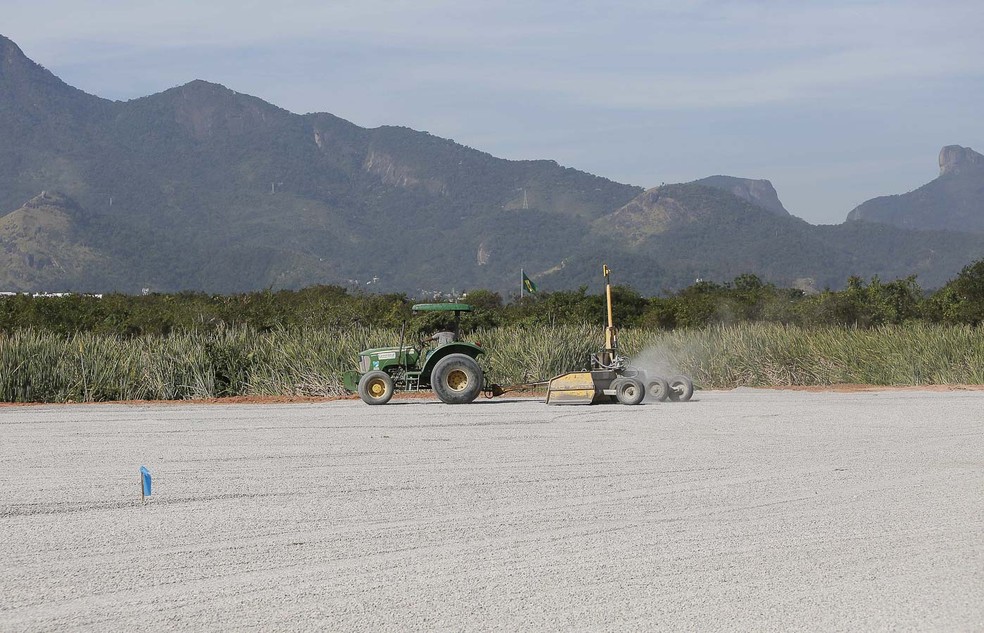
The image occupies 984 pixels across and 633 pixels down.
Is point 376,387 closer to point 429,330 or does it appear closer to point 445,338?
point 445,338

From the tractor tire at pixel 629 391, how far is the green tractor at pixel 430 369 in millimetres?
→ 2294

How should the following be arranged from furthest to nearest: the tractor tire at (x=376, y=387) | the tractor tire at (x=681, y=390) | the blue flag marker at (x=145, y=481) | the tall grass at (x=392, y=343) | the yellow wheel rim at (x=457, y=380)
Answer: the tall grass at (x=392, y=343), the tractor tire at (x=681, y=390), the tractor tire at (x=376, y=387), the yellow wheel rim at (x=457, y=380), the blue flag marker at (x=145, y=481)

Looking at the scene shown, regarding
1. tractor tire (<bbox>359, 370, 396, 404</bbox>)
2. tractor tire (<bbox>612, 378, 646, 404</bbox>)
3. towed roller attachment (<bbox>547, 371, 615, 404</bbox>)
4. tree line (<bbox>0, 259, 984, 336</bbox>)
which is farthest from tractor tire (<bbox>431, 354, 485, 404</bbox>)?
tree line (<bbox>0, 259, 984, 336</bbox>)

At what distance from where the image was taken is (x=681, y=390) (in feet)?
63.5

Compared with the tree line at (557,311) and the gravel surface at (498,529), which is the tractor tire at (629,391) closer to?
the gravel surface at (498,529)

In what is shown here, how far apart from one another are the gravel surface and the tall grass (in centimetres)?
770

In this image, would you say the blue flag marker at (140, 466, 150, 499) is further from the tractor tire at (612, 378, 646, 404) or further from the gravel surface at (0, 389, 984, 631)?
the tractor tire at (612, 378, 646, 404)

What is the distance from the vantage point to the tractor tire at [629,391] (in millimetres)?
18016

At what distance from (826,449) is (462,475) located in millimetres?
4377

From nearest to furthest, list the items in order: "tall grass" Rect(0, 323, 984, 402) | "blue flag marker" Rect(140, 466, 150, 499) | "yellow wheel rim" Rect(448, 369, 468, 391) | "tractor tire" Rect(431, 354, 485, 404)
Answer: "blue flag marker" Rect(140, 466, 150, 499)
"tractor tire" Rect(431, 354, 485, 404)
"yellow wheel rim" Rect(448, 369, 468, 391)
"tall grass" Rect(0, 323, 984, 402)

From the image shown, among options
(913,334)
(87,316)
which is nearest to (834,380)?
(913,334)

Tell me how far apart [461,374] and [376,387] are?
156 centimetres

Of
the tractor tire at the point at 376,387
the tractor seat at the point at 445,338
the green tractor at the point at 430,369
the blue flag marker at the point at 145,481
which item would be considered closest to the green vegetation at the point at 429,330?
the green tractor at the point at 430,369

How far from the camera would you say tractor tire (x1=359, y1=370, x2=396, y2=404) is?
18.9m
